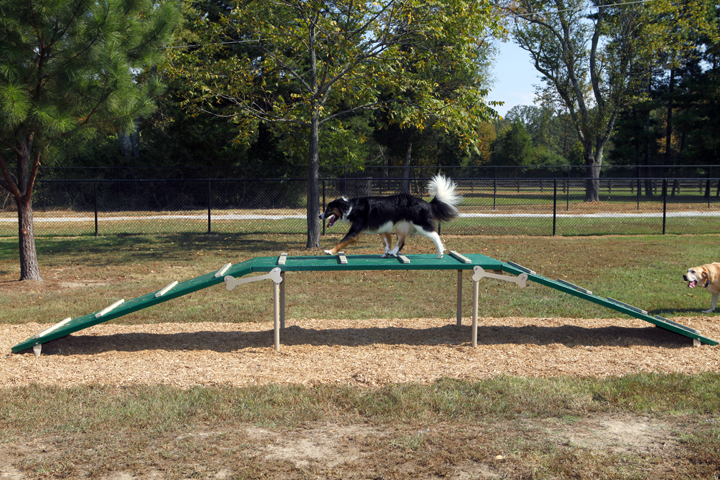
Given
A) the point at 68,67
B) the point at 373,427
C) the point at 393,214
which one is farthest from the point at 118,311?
the point at 68,67

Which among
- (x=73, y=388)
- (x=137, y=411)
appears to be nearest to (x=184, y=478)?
(x=137, y=411)

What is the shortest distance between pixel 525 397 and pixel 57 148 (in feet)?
34.2

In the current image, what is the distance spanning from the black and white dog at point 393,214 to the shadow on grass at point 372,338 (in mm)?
1069

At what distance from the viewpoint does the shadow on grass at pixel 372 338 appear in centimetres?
652

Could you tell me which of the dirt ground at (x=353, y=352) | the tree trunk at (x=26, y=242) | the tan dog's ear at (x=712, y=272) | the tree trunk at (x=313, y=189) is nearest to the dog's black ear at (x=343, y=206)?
the dirt ground at (x=353, y=352)

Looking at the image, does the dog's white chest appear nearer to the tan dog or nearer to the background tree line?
the tan dog

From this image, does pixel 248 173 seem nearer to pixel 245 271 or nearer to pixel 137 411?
pixel 245 271

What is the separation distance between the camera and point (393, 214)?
751cm

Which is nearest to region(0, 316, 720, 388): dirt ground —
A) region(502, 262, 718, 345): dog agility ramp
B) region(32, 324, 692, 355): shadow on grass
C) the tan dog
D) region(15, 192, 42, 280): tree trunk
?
region(32, 324, 692, 355): shadow on grass

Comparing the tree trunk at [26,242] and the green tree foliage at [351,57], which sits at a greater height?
the green tree foliage at [351,57]

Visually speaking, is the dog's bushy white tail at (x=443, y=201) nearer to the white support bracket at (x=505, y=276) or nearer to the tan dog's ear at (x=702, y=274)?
the white support bracket at (x=505, y=276)

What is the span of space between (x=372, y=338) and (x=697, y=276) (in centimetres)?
440

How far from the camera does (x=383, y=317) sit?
309 inches

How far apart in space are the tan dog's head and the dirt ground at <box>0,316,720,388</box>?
506 mm
